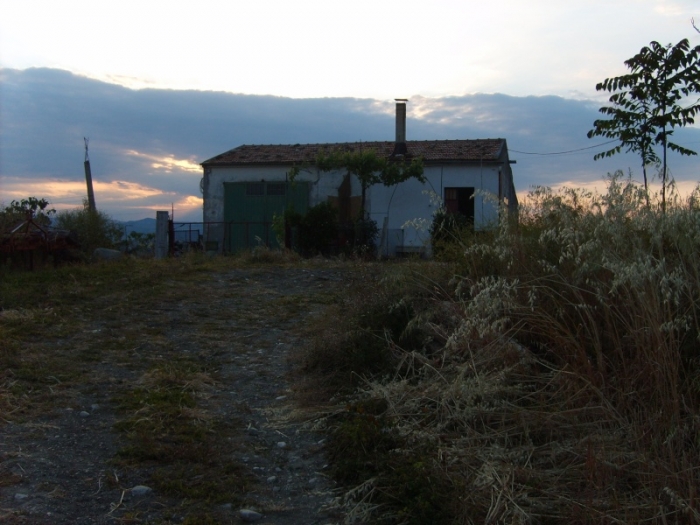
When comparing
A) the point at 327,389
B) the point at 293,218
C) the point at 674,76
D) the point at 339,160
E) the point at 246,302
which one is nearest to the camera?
the point at 327,389

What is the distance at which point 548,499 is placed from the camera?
119 inches

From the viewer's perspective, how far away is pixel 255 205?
23.5m

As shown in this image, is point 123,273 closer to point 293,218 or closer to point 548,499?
point 293,218

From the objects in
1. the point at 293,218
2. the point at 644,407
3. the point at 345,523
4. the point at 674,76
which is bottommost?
the point at 345,523

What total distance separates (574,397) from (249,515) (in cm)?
185

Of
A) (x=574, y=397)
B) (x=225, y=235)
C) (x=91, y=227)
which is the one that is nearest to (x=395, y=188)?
(x=225, y=235)

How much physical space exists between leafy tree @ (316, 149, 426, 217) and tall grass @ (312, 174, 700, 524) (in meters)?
16.3

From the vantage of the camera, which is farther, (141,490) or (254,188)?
(254,188)

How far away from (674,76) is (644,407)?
6.42 m

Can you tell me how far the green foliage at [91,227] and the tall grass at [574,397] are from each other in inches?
540

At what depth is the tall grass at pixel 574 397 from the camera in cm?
299

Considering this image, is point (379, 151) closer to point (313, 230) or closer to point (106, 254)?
point (313, 230)

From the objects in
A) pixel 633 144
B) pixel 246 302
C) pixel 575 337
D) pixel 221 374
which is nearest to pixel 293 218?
pixel 246 302

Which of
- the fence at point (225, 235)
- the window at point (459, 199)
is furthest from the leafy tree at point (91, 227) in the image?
the window at point (459, 199)
